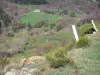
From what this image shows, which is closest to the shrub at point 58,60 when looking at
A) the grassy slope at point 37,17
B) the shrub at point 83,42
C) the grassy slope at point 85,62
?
the grassy slope at point 85,62

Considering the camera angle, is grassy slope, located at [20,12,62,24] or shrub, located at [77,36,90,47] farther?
grassy slope, located at [20,12,62,24]

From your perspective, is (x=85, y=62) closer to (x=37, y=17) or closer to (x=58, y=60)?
(x=58, y=60)

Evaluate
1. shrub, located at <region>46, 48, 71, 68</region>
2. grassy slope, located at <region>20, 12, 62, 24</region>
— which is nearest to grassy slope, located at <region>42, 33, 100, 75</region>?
shrub, located at <region>46, 48, 71, 68</region>

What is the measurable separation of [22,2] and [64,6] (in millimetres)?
13388

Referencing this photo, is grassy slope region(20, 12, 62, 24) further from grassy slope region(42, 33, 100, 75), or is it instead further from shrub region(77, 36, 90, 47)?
grassy slope region(42, 33, 100, 75)

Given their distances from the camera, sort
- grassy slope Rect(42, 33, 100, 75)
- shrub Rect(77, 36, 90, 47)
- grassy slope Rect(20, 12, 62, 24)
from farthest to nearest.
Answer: grassy slope Rect(20, 12, 62, 24) → shrub Rect(77, 36, 90, 47) → grassy slope Rect(42, 33, 100, 75)

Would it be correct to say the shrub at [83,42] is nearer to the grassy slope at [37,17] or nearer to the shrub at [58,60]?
the shrub at [58,60]

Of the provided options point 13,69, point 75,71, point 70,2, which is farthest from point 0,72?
point 70,2

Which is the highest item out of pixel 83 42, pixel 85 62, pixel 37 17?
pixel 85 62

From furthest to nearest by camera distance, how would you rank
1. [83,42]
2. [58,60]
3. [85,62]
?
[83,42] < [85,62] < [58,60]

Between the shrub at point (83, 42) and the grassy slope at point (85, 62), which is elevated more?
the grassy slope at point (85, 62)

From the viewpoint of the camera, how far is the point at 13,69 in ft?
25.0

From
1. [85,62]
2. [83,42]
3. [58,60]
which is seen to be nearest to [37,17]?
[83,42]

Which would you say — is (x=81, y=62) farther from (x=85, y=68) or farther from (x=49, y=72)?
(x=49, y=72)
